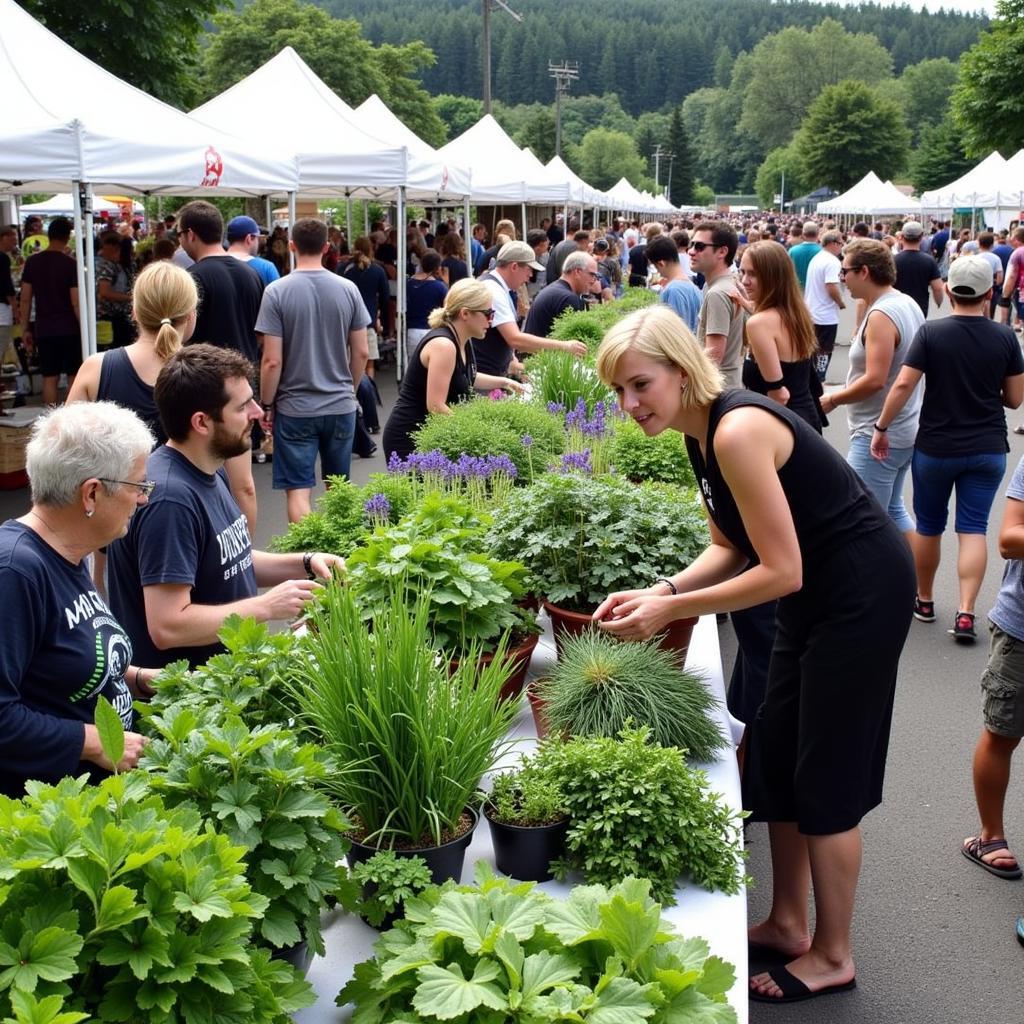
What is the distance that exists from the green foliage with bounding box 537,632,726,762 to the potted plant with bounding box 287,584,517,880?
37cm

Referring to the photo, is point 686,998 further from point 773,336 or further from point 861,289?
point 861,289

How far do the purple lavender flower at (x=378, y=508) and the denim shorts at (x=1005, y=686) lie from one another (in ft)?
6.89

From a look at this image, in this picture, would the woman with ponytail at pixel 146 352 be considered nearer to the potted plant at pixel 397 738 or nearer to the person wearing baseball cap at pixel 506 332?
the person wearing baseball cap at pixel 506 332

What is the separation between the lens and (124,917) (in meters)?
1.34

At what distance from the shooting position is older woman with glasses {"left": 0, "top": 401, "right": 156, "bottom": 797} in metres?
2.28

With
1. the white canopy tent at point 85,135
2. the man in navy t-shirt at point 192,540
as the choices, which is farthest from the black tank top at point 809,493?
the white canopy tent at point 85,135

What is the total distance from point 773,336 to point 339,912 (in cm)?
430

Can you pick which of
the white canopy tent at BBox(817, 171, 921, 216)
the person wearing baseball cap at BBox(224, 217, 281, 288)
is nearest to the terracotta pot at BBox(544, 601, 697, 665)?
the person wearing baseball cap at BBox(224, 217, 281, 288)

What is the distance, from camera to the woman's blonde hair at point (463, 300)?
5621 millimetres

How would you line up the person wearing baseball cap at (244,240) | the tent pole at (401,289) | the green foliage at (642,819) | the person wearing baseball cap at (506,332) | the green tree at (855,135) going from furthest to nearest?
the green tree at (855,135)
the tent pole at (401,289)
the person wearing baseball cap at (244,240)
the person wearing baseball cap at (506,332)
the green foliage at (642,819)

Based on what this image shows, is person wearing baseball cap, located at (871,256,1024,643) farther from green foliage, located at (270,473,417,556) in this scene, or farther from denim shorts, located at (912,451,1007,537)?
green foliage, located at (270,473,417,556)

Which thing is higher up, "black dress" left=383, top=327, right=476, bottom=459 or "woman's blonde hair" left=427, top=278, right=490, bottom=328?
"woman's blonde hair" left=427, top=278, right=490, bottom=328

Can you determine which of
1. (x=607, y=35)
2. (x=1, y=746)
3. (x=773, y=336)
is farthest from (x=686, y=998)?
(x=607, y=35)

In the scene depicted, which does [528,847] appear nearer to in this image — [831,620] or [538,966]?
[538,966]
